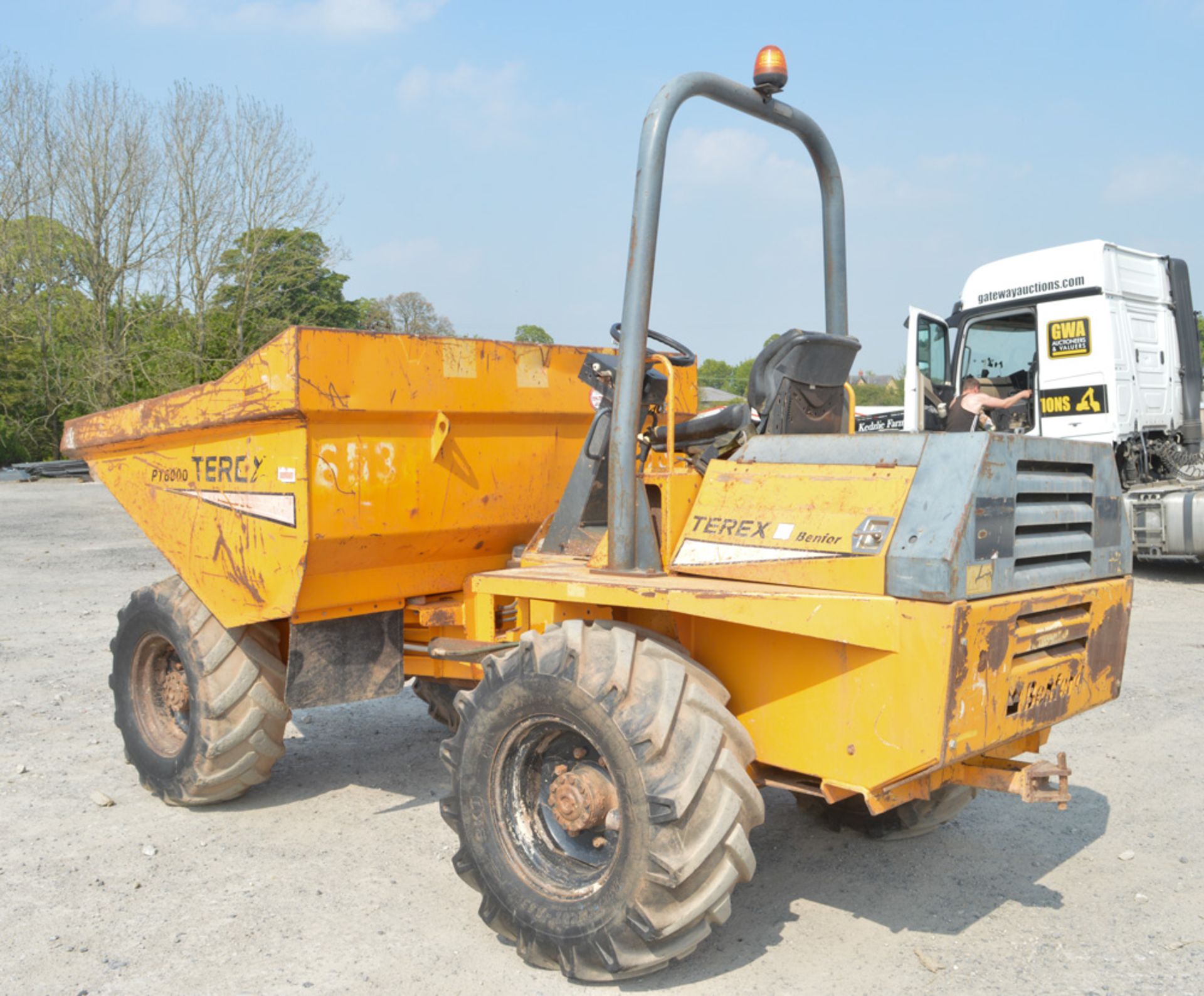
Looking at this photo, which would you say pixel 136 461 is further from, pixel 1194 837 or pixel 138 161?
pixel 138 161

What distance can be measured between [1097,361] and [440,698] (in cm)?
876

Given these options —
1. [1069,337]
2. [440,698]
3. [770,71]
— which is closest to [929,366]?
[1069,337]

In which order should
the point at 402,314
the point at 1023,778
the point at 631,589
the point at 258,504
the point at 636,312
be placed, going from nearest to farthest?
the point at 1023,778, the point at 631,589, the point at 636,312, the point at 258,504, the point at 402,314

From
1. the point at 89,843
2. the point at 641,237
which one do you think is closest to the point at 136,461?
the point at 89,843

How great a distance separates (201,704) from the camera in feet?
16.3

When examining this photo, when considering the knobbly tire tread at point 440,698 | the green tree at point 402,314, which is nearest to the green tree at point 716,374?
the green tree at point 402,314

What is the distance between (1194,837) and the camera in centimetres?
472

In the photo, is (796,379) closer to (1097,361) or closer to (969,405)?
(969,405)

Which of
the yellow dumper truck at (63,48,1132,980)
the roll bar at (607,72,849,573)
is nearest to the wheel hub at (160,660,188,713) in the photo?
the yellow dumper truck at (63,48,1132,980)

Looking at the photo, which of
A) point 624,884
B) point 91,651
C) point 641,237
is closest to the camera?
point 624,884

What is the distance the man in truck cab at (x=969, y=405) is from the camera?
10797 mm

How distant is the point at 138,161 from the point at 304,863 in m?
26.9

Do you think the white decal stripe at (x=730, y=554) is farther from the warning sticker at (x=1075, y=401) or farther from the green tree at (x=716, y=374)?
the green tree at (x=716, y=374)

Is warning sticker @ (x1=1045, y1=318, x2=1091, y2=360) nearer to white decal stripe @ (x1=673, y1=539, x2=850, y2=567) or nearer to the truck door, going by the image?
the truck door
